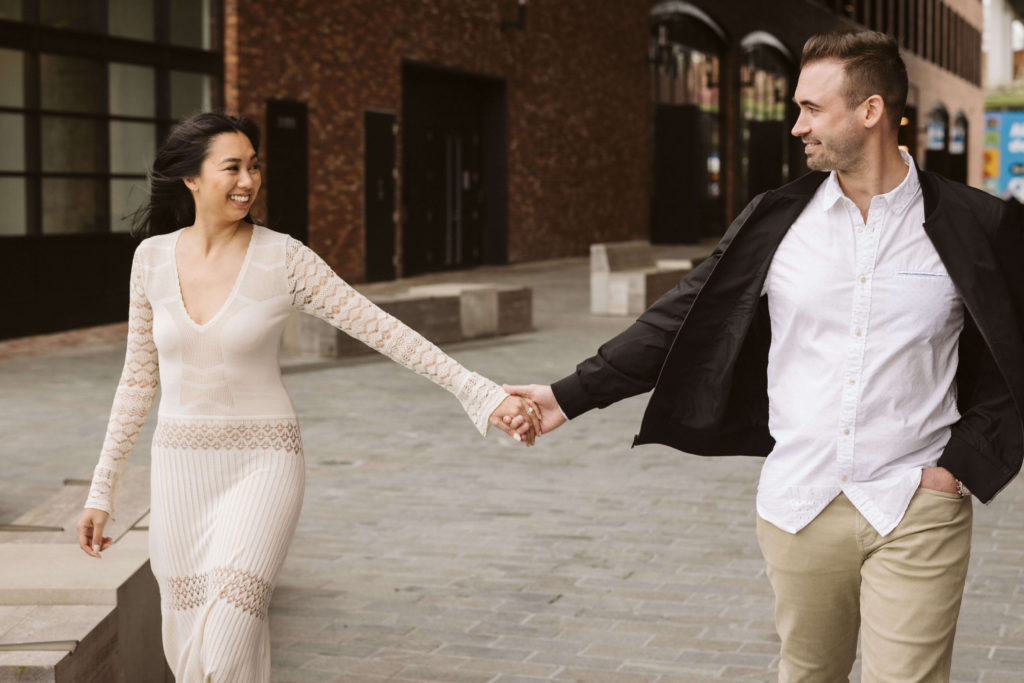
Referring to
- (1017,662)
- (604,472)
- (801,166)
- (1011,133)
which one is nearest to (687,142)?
(1011,133)

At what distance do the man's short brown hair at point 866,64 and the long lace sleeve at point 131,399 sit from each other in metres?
1.73

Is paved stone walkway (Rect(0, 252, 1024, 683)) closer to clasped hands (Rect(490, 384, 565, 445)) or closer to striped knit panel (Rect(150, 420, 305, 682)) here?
clasped hands (Rect(490, 384, 565, 445))

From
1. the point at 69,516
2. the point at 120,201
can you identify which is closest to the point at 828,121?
the point at 69,516

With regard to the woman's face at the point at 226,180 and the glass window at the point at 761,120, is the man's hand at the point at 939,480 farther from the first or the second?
the glass window at the point at 761,120

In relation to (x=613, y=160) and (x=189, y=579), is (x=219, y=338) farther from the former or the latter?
(x=613, y=160)

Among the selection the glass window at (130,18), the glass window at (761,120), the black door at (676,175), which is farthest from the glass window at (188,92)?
the glass window at (761,120)

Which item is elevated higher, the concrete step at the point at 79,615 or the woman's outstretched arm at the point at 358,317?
the woman's outstretched arm at the point at 358,317

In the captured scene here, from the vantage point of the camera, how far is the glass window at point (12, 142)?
1650cm

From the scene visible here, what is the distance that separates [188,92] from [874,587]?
57.0 feet

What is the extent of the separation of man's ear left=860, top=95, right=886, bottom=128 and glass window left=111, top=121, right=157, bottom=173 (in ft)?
51.8

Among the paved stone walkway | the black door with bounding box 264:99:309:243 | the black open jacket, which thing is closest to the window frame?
the black door with bounding box 264:99:309:243

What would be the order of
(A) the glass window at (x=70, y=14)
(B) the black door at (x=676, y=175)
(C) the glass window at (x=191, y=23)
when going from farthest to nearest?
(B) the black door at (x=676, y=175), (C) the glass window at (x=191, y=23), (A) the glass window at (x=70, y=14)

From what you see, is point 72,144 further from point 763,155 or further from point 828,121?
point 763,155

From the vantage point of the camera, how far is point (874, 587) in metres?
3.39
